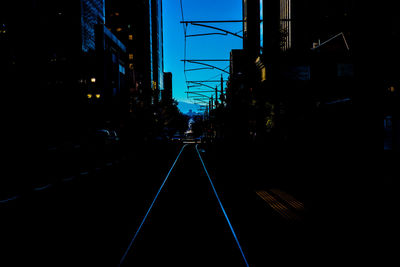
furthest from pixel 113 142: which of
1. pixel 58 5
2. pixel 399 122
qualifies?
pixel 58 5

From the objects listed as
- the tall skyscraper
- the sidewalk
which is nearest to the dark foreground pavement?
the sidewalk

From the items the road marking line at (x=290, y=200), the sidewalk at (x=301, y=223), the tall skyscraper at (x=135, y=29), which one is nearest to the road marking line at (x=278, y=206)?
the sidewalk at (x=301, y=223)

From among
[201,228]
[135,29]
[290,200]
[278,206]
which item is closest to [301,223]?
[201,228]

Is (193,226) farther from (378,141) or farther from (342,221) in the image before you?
(378,141)

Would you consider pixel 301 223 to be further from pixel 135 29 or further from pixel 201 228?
pixel 135 29

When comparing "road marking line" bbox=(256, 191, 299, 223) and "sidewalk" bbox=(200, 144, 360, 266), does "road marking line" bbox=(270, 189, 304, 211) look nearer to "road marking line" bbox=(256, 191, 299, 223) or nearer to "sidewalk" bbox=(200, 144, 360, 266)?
"sidewalk" bbox=(200, 144, 360, 266)

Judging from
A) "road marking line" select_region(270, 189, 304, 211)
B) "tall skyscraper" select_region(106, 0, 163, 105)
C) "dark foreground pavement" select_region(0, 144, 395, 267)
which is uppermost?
"tall skyscraper" select_region(106, 0, 163, 105)

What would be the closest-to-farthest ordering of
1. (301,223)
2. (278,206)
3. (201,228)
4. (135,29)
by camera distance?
1. (301,223)
2. (201,228)
3. (278,206)
4. (135,29)

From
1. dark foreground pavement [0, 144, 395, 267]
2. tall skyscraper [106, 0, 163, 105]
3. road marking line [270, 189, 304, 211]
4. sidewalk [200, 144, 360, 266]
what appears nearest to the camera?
dark foreground pavement [0, 144, 395, 267]

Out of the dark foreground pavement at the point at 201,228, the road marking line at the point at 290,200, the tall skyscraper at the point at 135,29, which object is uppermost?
the tall skyscraper at the point at 135,29

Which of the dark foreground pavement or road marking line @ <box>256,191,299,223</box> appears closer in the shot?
the dark foreground pavement

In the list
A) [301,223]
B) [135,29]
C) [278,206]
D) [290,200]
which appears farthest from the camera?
[135,29]

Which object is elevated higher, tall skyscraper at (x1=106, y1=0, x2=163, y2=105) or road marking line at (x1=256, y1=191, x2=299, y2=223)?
tall skyscraper at (x1=106, y1=0, x2=163, y2=105)

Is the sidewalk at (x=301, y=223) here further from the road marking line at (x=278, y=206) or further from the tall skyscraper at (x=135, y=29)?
the tall skyscraper at (x=135, y=29)
